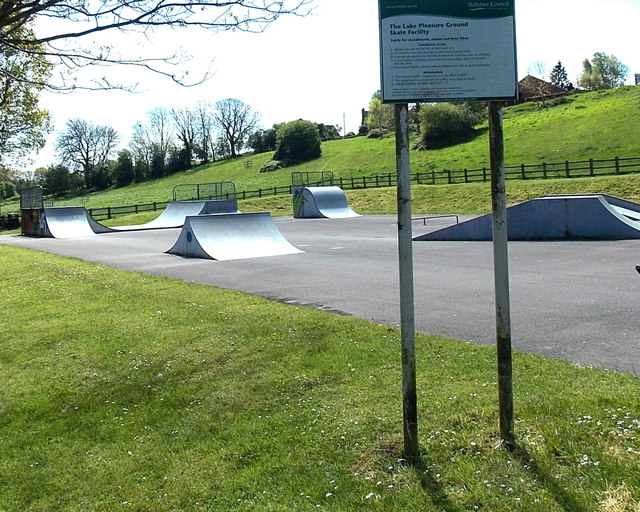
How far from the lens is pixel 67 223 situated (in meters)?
35.2

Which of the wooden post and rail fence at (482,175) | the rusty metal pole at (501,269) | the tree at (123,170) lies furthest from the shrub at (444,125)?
the rusty metal pole at (501,269)

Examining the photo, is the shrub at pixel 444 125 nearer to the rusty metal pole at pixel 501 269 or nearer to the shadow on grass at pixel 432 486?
the rusty metal pole at pixel 501 269

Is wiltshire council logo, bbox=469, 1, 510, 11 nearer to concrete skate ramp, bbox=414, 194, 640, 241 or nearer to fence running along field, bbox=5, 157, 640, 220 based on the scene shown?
concrete skate ramp, bbox=414, 194, 640, 241

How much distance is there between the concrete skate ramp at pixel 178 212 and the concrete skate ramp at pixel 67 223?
0.71 m

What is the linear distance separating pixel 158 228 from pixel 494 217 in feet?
111

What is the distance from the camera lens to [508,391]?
3975 mm

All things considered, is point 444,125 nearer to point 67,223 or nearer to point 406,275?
point 67,223

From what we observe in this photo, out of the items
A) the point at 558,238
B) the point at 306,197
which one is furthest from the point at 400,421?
the point at 306,197

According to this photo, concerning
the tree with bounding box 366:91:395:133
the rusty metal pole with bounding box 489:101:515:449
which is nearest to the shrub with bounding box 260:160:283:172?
the tree with bounding box 366:91:395:133

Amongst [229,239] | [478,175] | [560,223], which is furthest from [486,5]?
→ [478,175]

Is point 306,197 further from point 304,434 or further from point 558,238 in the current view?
point 304,434

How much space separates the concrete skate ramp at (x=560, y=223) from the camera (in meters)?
17.9

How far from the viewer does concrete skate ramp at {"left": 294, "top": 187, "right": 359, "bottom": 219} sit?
39594mm

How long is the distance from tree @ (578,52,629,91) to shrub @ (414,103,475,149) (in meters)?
39.5
